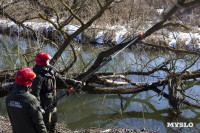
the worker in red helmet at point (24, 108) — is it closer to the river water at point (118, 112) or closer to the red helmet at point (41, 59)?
the red helmet at point (41, 59)

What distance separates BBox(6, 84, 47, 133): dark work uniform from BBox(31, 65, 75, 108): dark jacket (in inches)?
37.7

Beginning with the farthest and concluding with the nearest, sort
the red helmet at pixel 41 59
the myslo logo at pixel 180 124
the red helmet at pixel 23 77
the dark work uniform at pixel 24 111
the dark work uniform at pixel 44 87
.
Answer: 1. the myslo logo at pixel 180 124
2. the red helmet at pixel 41 59
3. the dark work uniform at pixel 44 87
4. the red helmet at pixel 23 77
5. the dark work uniform at pixel 24 111

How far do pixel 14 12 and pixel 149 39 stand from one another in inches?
282

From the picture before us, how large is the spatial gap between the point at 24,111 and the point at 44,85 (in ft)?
4.11

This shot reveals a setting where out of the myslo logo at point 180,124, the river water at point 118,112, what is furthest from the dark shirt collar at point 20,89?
the myslo logo at point 180,124

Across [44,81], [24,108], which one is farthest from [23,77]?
[44,81]

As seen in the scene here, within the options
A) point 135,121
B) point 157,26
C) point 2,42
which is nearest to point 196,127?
point 135,121

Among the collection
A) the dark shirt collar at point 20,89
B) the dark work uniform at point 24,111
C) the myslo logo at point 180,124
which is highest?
the dark shirt collar at point 20,89

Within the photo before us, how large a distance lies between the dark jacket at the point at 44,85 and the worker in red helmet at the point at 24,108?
924 millimetres

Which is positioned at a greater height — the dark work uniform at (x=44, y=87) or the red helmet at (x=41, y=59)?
the red helmet at (x=41, y=59)

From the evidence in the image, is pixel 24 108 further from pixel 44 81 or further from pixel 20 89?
pixel 44 81

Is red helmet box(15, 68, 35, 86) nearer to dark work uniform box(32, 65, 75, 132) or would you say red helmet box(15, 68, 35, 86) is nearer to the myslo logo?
dark work uniform box(32, 65, 75, 132)

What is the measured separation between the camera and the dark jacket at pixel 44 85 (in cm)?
Result: 366

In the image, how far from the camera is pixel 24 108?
258 cm
